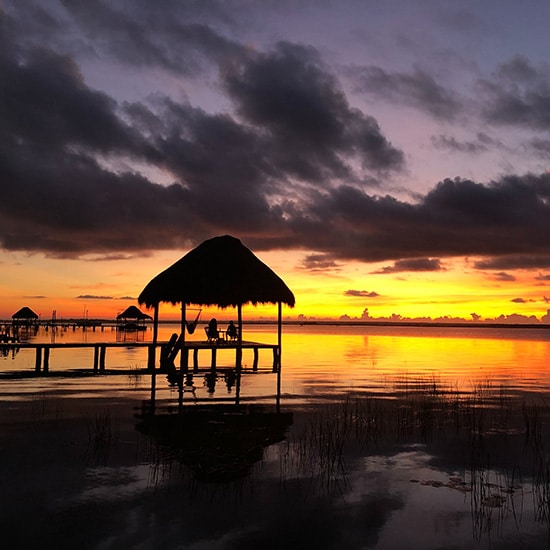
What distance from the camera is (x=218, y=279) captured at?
71.0 ft

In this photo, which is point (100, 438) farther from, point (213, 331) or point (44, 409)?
point (213, 331)

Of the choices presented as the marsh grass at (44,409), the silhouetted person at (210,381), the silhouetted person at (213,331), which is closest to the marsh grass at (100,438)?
the marsh grass at (44,409)

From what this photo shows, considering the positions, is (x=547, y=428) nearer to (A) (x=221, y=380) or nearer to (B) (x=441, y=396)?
(B) (x=441, y=396)

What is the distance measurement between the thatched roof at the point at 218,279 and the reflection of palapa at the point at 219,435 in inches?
281

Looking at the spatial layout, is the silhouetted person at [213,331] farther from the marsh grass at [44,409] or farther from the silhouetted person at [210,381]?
the marsh grass at [44,409]

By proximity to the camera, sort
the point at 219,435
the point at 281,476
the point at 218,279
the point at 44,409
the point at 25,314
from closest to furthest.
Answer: the point at 281,476
the point at 219,435
the point at 44,409
the point at 218,279
the point at 25,314

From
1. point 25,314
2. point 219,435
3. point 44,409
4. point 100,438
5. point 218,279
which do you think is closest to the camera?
point 100,438

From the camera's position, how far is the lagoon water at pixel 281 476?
6633 mm

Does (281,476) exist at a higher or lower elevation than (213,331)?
lower

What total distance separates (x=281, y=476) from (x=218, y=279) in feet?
43.9

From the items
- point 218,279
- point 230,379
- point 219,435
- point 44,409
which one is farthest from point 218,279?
point 219,435

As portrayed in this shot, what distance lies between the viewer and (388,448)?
10.9 metres

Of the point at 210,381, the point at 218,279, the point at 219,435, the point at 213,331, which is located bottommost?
the point at 219,435

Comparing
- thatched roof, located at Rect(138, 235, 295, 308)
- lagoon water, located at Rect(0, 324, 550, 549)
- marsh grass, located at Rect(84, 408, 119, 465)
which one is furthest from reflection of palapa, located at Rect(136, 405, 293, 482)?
thatched roof, located at Rect(138, 235, 295, 308)
